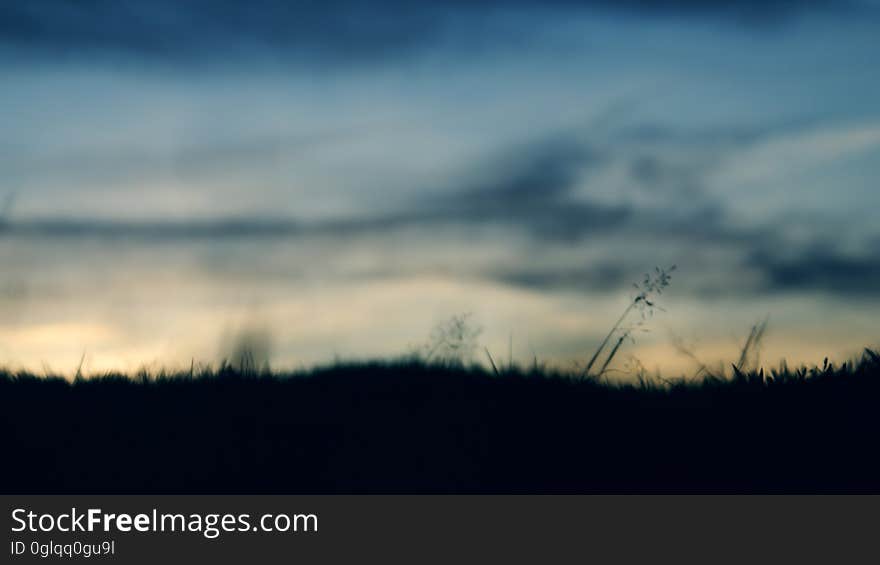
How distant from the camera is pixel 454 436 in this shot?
17.8ft

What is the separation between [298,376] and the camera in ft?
20.5

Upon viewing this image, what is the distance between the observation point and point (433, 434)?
546 centimetres

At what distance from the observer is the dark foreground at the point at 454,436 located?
5137mm

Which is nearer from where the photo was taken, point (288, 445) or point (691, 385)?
point (288, 445)

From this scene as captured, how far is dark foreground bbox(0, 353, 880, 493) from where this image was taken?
16.9 feet
